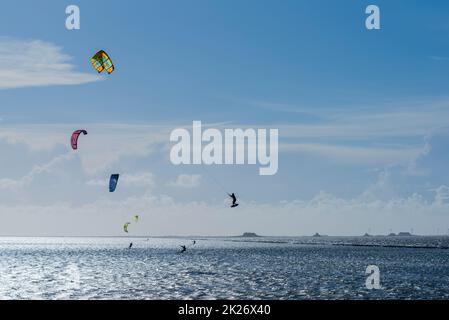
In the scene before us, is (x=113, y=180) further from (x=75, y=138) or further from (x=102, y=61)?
(x=102, y=61)

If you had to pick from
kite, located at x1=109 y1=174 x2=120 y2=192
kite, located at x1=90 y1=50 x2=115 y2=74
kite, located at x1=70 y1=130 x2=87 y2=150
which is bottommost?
kite, located at x1=109 y1=174 x2=120 y2=192

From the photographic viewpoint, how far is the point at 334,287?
2082 inches

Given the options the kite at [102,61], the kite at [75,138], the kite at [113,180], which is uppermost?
the kite at [102,61]

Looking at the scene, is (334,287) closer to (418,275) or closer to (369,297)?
(369,297)

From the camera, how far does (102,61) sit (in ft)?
142

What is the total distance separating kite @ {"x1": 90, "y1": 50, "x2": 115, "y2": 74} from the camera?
43.2 metres

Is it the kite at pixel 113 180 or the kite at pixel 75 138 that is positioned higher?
the kite at pixel 75 138

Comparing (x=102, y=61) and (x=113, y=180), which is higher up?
(x=102, y=61)

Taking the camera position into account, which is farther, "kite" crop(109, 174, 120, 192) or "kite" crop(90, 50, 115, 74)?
"kite" crop(109, 174, 120, 192)

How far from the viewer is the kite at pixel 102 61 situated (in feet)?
142

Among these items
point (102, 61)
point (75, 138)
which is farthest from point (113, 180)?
point (102, 61)

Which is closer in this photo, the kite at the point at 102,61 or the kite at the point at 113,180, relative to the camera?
the kite at the point at 102,61
